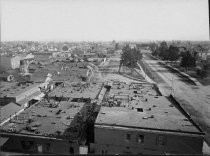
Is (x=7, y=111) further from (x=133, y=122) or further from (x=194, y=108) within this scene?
(x=194, y=108)

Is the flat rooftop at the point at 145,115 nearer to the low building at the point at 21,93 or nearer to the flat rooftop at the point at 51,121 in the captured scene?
the flat rooftop at the point at 51,121

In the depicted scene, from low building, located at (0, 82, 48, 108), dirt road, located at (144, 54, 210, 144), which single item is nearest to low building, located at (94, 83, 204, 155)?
dirt road, located at (144, 54, 210, 144)

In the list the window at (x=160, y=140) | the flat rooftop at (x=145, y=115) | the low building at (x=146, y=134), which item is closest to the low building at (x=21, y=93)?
the flat rooftop at (x=145, y=115)

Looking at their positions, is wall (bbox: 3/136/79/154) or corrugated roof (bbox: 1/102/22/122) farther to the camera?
corrugated roof (bbox: 1/102/22/122)

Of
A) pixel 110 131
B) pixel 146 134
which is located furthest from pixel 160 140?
pixel 110 131

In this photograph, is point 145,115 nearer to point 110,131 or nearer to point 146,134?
point 146,134

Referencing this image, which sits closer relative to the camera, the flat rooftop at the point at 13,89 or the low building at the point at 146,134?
the low building at the point at 146,134

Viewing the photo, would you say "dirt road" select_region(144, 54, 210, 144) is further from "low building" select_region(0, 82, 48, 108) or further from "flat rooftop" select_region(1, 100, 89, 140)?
"low building" select_region(0, 82, 48, 108)
